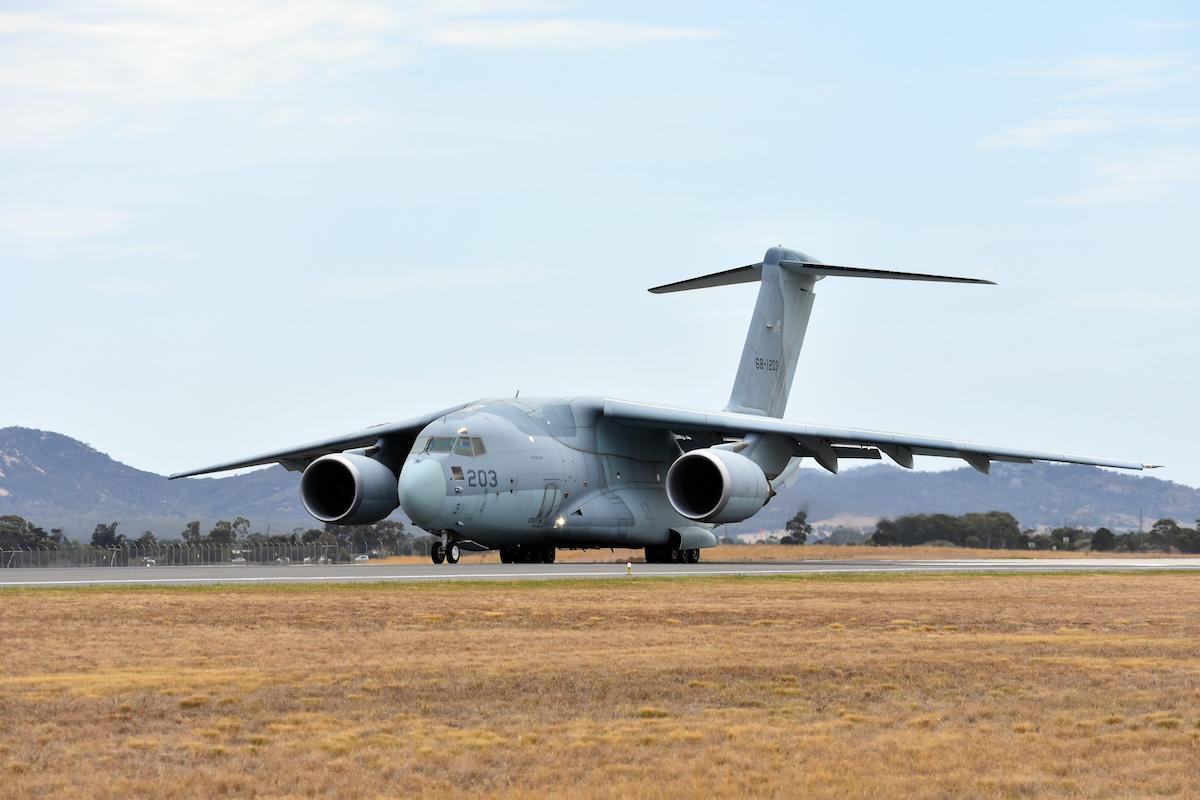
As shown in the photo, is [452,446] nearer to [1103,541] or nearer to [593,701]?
[593,701]

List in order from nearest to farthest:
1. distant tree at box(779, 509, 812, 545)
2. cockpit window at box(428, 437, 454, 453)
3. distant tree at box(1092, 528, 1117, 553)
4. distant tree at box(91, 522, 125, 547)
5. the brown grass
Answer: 1. cockpit window at box(428, 437, 454, 453)
2. the brown grass
3. distant tree at box(1092, 528, 1117, 553)
4. distant tree at box(91, 522, 125, 547)
5. distant tree at box(779, 509, 812, 545)

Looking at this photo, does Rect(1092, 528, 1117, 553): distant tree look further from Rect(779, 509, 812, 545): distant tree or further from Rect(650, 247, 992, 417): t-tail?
Rect(650, 247, 992, 417): t-tail

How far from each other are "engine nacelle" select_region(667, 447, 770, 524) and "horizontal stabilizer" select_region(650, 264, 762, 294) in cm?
830

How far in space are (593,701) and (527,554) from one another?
26.5 meters

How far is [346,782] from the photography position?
8.38 meters

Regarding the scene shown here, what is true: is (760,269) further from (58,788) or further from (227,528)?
(227,528)

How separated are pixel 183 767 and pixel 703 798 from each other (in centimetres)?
278

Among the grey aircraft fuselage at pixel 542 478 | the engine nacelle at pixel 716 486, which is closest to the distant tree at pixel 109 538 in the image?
the grey aircraft fuselage at pixel 542 478

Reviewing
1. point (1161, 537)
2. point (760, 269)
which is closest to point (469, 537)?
point (760, 269)

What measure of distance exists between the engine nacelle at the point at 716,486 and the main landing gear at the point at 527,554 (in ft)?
12.2

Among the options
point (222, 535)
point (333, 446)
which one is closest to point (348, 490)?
point (333, 446)

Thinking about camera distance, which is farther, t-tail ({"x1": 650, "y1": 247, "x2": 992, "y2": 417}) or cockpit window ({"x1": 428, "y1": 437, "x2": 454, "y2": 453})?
t-tail ({"x1": 650, "y1": 247, "x2": 992, "y2": 417})

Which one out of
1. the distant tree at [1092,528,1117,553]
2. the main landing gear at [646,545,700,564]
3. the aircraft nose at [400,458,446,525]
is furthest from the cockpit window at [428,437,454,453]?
the distant tree at [1092,528,1117,553]

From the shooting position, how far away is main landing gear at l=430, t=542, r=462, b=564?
3412 centimetres
